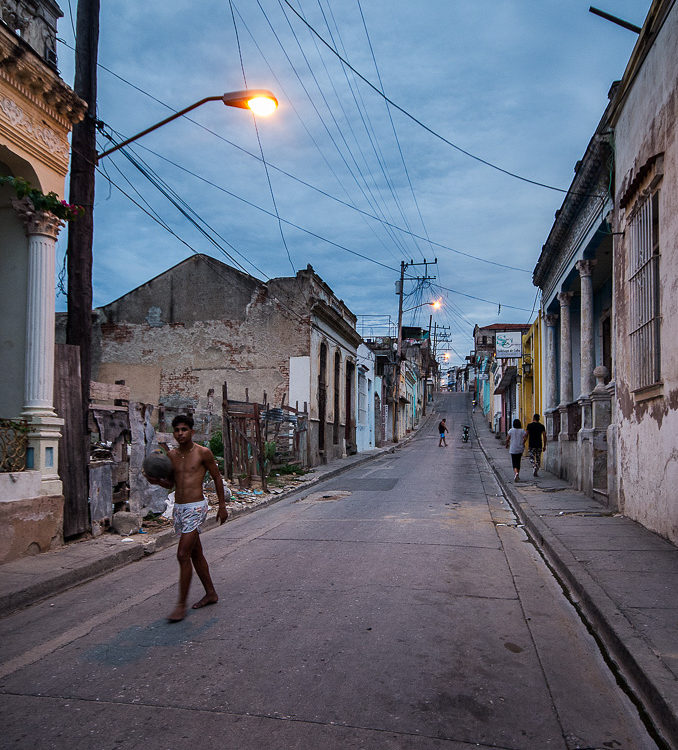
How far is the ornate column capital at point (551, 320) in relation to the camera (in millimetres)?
20172

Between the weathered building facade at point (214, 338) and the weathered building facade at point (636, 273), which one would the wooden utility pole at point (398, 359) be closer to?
the weathered building facade at point (214, 338)

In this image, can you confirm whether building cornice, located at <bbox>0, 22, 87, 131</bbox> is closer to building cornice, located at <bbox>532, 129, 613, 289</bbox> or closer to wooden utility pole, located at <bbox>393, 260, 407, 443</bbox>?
building cornice, located at <bbox>532, 129, 613, 289</bbox>

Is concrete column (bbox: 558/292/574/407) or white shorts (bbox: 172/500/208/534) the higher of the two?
concrete column (bbox: 558/292/574/407)

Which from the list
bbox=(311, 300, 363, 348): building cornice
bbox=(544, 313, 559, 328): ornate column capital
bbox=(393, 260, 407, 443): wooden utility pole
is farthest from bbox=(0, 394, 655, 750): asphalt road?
bbox=(393, 260, 407, 443): wooden utility pole

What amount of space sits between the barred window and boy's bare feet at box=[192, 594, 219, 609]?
6266 mm

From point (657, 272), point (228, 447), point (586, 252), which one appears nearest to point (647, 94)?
point (657, 272)

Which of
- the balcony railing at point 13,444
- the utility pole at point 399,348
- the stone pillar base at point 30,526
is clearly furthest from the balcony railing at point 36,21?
the utility pole at point 399,348

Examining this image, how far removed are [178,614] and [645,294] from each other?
759 centimetres

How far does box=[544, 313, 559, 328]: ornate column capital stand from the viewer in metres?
20.2

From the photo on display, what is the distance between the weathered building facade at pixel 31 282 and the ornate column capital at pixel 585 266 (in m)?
10.5

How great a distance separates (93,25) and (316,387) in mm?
16343

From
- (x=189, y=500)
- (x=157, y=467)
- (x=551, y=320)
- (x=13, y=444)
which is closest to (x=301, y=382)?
(x=551, y=320)

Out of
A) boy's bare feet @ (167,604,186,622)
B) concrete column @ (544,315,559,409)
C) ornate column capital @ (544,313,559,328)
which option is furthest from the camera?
ornate column capital @ (544,313,559,328)

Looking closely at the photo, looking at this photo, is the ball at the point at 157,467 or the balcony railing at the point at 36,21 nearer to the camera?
the ball at the point at 157,467
